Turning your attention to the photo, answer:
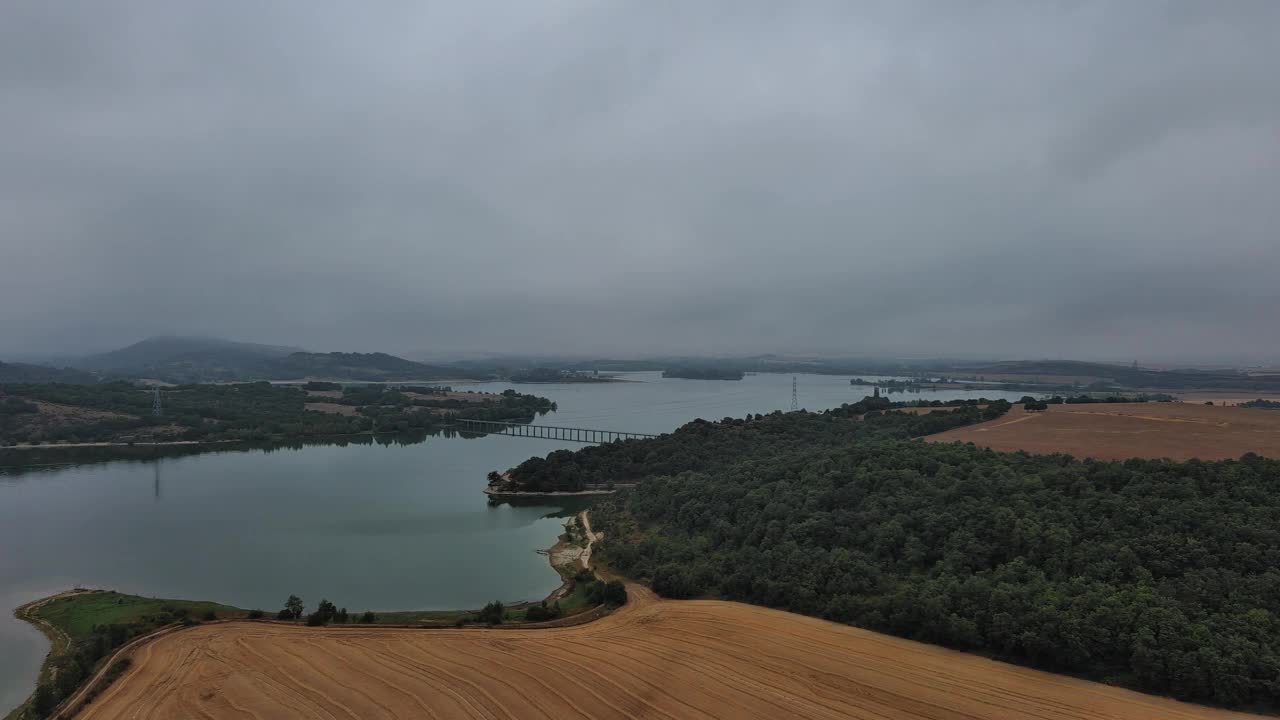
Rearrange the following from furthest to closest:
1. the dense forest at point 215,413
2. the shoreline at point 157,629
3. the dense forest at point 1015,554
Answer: the dense forest at point 215,413
the shoreline at point 157,629
the dense forest at point 1015,554

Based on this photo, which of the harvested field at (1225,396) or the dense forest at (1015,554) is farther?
the harvested field at (1225,396)

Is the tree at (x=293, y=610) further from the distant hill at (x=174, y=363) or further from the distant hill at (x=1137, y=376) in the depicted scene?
the distant hill at (x=174, y=363)

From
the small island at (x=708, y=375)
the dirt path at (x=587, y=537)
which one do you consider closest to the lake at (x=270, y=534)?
the dirt path at (x=587, y=537)

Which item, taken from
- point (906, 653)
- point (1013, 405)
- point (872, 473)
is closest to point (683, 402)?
point (1013, 405)

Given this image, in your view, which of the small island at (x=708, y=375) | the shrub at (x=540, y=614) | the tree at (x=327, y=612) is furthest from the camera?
the small island at (x=708, y=375)

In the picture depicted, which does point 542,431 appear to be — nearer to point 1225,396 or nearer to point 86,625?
point 86,625

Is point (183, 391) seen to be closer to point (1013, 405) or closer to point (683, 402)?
point (683, 402)
